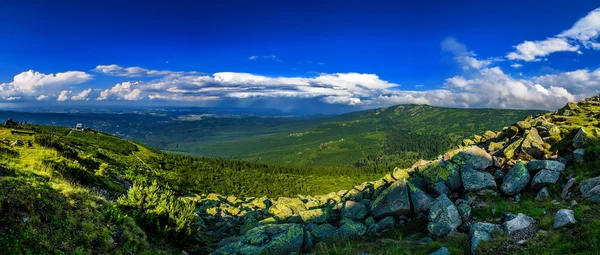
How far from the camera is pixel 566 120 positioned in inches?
1496

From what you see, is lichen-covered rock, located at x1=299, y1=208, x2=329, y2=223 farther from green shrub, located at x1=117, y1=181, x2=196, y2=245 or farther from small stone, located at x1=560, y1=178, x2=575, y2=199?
small stone, located at x1=560, y1=178, x2=575, y2=199

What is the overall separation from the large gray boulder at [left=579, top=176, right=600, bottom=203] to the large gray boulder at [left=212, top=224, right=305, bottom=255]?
2023cm

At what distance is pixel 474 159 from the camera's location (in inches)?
1150

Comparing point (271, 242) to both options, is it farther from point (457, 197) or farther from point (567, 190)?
point (567, 190)

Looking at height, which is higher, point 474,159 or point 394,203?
point 474,159

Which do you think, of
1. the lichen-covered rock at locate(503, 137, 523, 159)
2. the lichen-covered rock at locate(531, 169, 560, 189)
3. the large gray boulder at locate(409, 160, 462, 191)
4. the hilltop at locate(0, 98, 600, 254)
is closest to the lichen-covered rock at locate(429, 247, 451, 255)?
the hilltop at locate(0, 98, 600, 254)

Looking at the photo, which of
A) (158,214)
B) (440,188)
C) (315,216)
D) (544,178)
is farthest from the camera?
(315,216)

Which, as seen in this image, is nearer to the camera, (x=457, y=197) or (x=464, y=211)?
(x=464, y=211)

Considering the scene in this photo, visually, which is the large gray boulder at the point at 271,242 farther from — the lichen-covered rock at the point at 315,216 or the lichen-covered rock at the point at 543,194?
the lichen-covered rock at the point at 543,194

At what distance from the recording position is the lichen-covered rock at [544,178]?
22859mm

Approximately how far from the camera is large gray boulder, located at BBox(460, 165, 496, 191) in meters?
25.2

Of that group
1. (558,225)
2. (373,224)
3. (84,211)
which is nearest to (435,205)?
(373,224)

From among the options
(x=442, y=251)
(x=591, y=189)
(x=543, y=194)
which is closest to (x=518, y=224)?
(x=442, y=251)

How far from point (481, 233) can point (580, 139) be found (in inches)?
735
